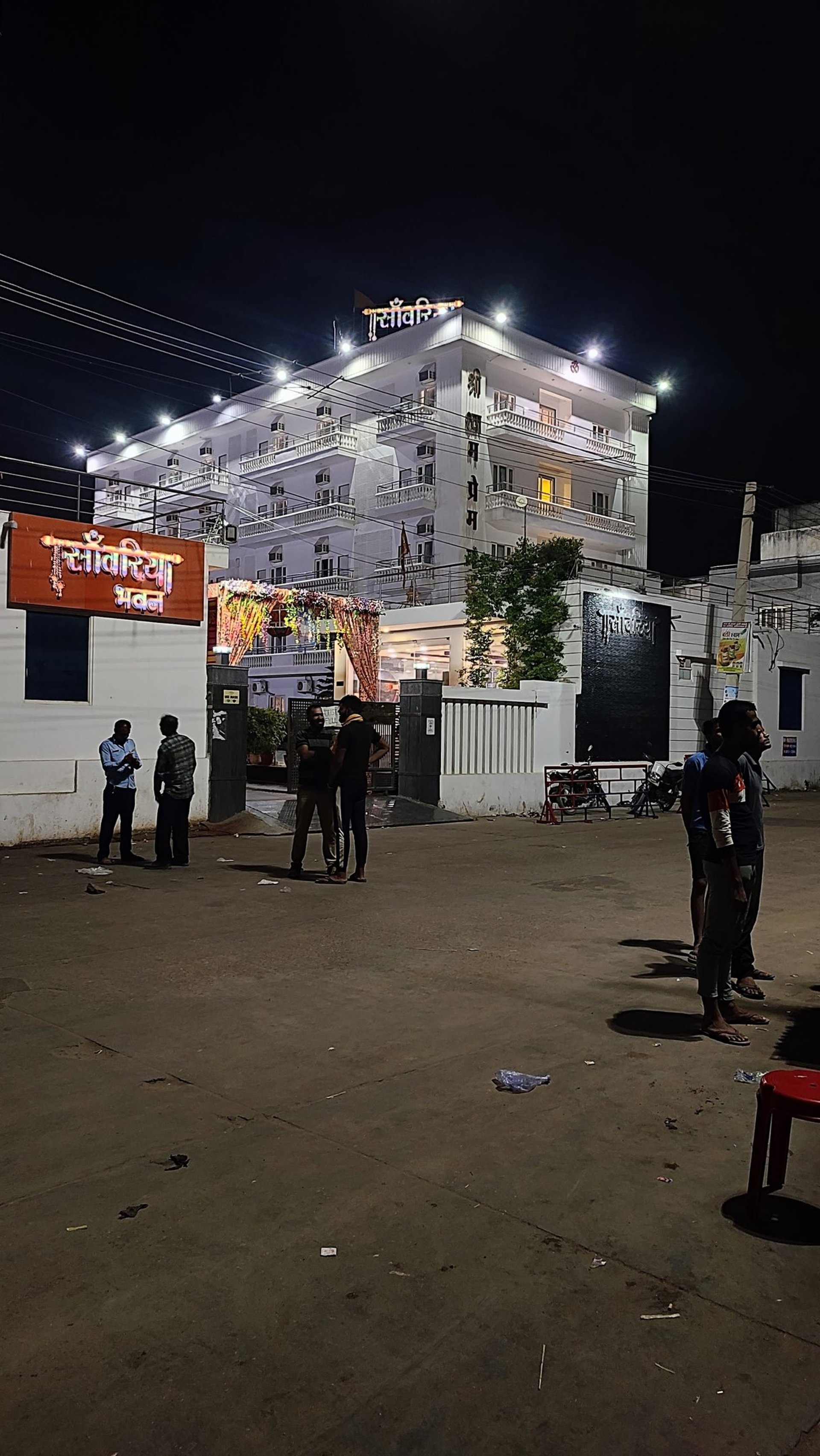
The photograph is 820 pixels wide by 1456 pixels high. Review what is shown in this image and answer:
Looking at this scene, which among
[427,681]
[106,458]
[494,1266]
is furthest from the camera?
[106,458]

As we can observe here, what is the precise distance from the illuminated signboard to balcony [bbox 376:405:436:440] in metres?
5.48

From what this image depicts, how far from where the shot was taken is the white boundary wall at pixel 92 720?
1376 cm

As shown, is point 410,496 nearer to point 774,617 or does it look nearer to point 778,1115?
point 774,617

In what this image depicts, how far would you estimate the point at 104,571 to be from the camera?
14.8 meters

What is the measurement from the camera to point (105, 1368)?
2561 millimetres

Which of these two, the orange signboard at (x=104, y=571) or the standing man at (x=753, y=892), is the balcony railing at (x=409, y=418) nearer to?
the orange signboard at (x=104, y=571)

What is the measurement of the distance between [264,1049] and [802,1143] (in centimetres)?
264

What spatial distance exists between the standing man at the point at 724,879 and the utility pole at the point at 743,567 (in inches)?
813

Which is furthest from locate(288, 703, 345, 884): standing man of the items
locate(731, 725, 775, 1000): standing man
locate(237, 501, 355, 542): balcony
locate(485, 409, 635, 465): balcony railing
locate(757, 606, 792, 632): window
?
locate(237, 501, 355, 542): balcony

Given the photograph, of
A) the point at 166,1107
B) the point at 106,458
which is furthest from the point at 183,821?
the point at 106,458

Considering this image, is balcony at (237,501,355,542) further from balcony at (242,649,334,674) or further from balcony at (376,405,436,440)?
balcony at (242,649,334,674)

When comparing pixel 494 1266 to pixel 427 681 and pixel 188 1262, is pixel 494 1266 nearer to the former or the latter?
pixel 188 1262

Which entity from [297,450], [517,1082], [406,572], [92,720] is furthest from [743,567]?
[297,450]

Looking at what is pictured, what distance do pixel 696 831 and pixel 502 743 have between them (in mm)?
13673
